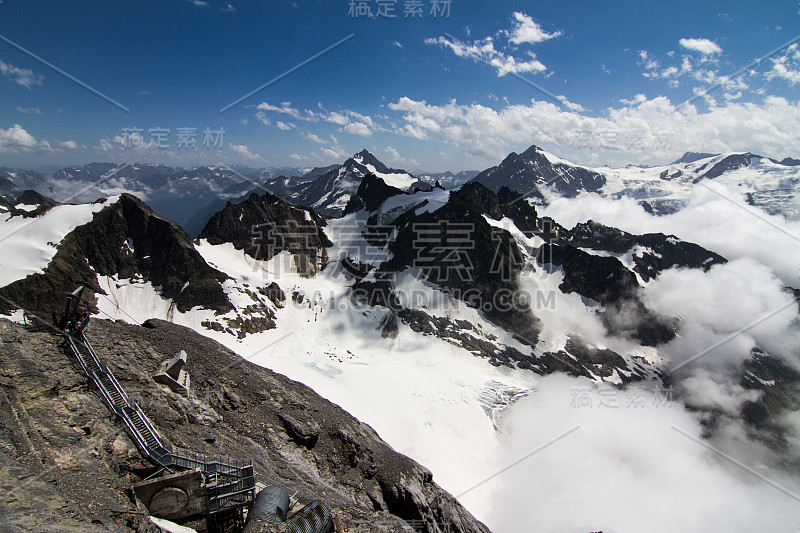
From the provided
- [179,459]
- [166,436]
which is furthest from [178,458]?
[166,436]

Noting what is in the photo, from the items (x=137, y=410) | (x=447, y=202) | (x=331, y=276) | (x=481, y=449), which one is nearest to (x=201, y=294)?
(x=331, y=276)

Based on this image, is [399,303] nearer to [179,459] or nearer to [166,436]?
[166,436]

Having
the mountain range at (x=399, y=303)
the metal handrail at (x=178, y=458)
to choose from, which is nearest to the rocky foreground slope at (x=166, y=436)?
the metal handrail at (x=178, y=458)

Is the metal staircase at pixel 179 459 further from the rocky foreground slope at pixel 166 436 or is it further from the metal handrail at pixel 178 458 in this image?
the rocky foreground slope at pixel 166 436

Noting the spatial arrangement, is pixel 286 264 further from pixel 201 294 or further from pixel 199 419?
pixel 199 419

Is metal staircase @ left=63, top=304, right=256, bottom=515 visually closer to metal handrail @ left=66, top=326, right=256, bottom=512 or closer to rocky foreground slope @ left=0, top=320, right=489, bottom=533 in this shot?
metal handrail @ left=66, top=326, right=256, bottom=512

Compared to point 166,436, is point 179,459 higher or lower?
higher
